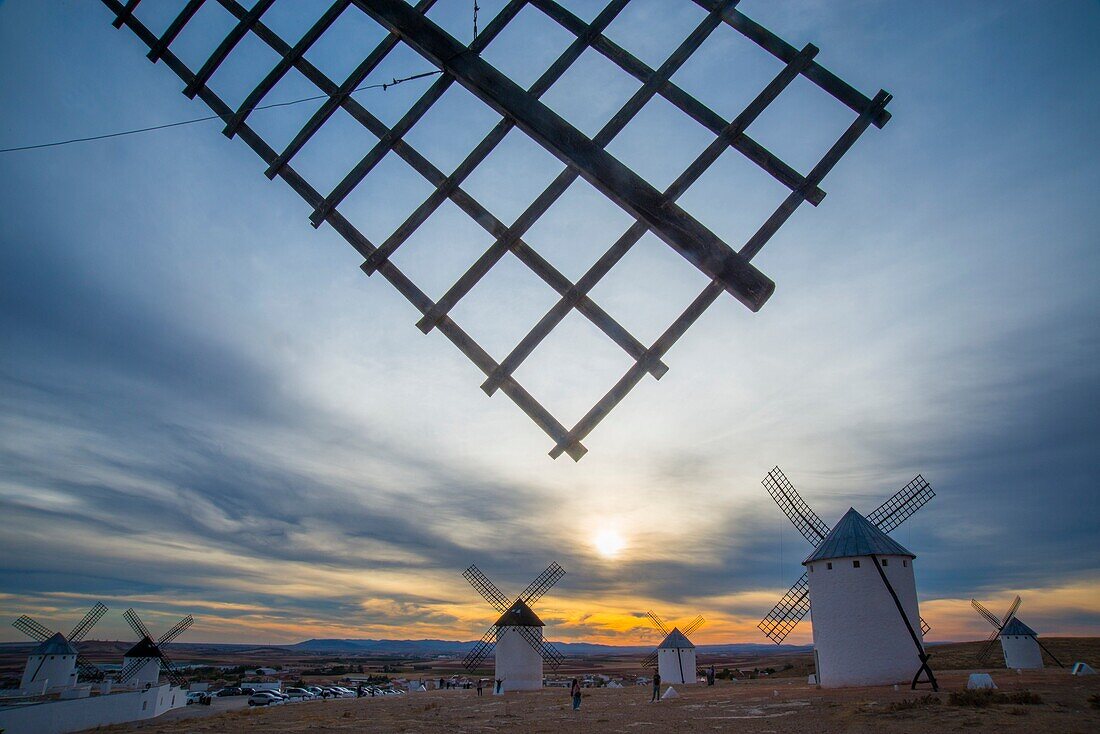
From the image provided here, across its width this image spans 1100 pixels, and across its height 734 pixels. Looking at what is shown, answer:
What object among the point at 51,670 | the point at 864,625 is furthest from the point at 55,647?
the point at 864,625

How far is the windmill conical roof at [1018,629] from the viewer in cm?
3475

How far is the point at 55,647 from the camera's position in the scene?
44656 mm

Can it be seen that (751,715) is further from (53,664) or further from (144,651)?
(53,664)

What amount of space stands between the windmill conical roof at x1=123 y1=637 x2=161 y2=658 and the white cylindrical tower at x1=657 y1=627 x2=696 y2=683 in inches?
1556

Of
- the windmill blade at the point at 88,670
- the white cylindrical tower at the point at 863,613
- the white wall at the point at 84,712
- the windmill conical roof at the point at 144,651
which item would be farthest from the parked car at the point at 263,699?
the white cylindrical tower at the point at 863,613

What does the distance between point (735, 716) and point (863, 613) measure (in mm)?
8306

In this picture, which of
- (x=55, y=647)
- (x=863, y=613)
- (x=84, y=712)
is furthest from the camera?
(x=55, y=647)

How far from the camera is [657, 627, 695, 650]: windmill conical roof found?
42.4m

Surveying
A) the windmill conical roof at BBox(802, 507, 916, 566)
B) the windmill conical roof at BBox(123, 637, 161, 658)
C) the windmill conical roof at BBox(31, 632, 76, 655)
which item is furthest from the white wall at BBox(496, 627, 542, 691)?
the windmill conical roof at BBox(31, 632, 76, 655)

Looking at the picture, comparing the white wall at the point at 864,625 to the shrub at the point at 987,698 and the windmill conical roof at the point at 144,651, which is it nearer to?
the shrub at the point at 987,698

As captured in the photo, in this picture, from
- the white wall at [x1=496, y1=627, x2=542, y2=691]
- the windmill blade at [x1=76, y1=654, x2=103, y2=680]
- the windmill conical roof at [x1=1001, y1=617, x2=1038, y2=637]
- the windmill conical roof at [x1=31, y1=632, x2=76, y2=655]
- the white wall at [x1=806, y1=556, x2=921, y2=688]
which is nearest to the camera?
the white wall at [x1=806, y1=556, x2=921, y2=688]

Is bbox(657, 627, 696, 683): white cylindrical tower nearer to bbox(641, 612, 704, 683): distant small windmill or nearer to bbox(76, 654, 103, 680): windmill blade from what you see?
bbox(641, 612, 704, 683): distant small windmill

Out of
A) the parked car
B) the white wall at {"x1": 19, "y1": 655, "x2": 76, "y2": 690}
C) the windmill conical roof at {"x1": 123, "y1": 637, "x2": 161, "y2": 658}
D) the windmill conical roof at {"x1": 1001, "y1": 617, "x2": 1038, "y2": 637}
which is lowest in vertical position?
the parked car

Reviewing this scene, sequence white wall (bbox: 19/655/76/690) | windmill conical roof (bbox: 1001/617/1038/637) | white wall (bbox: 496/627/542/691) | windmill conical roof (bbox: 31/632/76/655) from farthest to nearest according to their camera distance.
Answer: windmill conical roof (bbox: 31/632/76/655) → white wall (bbox: 19/655/76/690) → white wall (bbox: 496/627/542/691) → windmill conical roof (bbox: 1001/617/1038/637)
